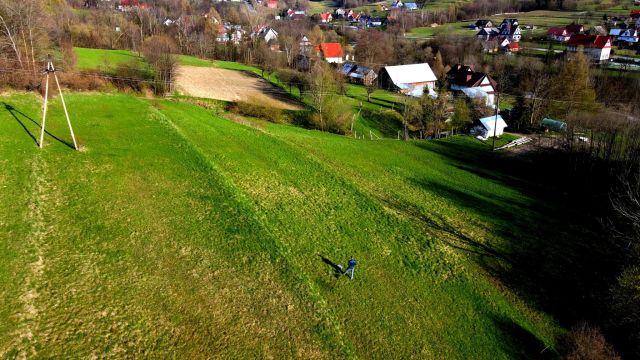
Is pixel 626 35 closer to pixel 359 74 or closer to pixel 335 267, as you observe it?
pixel 359 74

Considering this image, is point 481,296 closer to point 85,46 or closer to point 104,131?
point 104,131

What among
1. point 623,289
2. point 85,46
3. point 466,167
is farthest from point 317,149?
point 85,46

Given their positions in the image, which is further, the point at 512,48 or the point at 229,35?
the point at 512,48

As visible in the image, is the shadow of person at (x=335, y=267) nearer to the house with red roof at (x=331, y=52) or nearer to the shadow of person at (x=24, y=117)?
the shadow of person at (x=24, y=117)

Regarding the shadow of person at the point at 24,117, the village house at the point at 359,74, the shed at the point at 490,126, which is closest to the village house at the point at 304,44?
the village house at the point at 359,74

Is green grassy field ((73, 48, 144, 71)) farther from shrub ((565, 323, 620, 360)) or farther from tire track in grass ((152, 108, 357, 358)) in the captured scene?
shrub ((565, 323, 620, 360))

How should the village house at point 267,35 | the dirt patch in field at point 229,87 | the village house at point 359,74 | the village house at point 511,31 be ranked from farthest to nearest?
the village house at point 511,31 → the village house at point 267,35 → the village house at point 359,74 → the dirt patch in field at point 229,87

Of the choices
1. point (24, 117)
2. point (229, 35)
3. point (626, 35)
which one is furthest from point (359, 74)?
point (626, 35)

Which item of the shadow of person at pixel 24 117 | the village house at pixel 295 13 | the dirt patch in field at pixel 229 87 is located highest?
the village house at pixel 295 13
